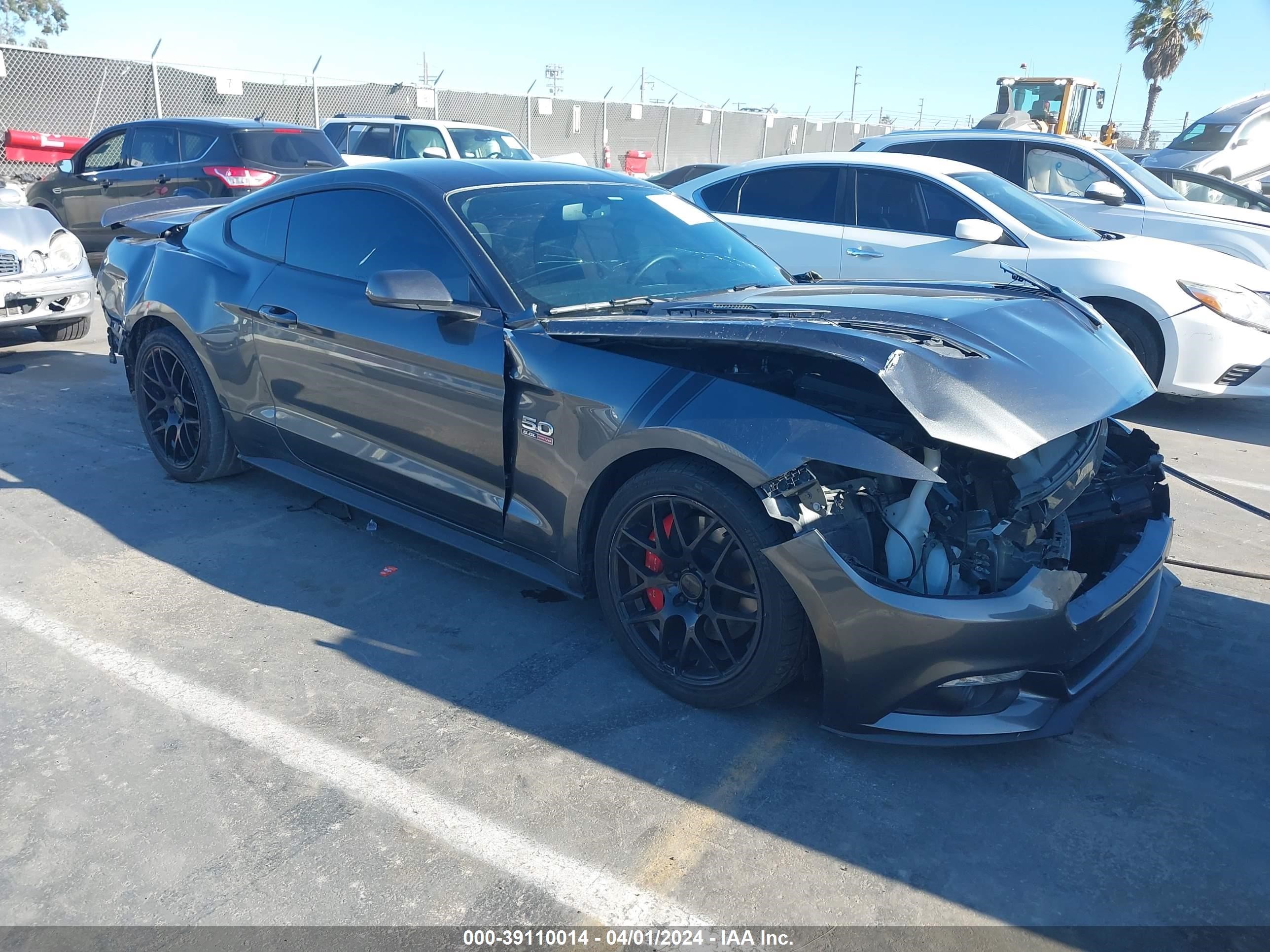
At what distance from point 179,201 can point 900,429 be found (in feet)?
→ 17.2

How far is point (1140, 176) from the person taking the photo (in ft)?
29.0

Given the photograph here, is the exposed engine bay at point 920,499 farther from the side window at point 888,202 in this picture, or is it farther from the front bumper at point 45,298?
the front bumper at point 45,298

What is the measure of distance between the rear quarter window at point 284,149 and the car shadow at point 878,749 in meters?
7.27

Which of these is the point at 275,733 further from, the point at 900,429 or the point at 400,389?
the point at 900,429

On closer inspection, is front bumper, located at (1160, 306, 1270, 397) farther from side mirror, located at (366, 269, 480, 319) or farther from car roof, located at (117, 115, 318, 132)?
car roof, located at (117, 115, 318, 132)

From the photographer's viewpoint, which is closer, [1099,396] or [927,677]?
[927,677]

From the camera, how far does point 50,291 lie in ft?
24.8

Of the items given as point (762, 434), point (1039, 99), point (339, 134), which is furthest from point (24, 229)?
point (1039, 99)

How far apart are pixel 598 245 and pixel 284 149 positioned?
8.22m

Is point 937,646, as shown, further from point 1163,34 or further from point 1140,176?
point 1163,34

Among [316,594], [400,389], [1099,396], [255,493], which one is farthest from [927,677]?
[255,493]

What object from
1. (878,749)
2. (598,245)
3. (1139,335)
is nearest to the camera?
(878,749)

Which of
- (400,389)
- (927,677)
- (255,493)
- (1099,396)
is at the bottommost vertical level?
(255,493)

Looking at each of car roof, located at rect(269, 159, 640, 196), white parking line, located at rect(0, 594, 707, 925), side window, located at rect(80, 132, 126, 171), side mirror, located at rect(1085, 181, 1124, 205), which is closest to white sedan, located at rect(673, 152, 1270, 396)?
side mirror, located at rect(1085, 181, 1124, 205)
